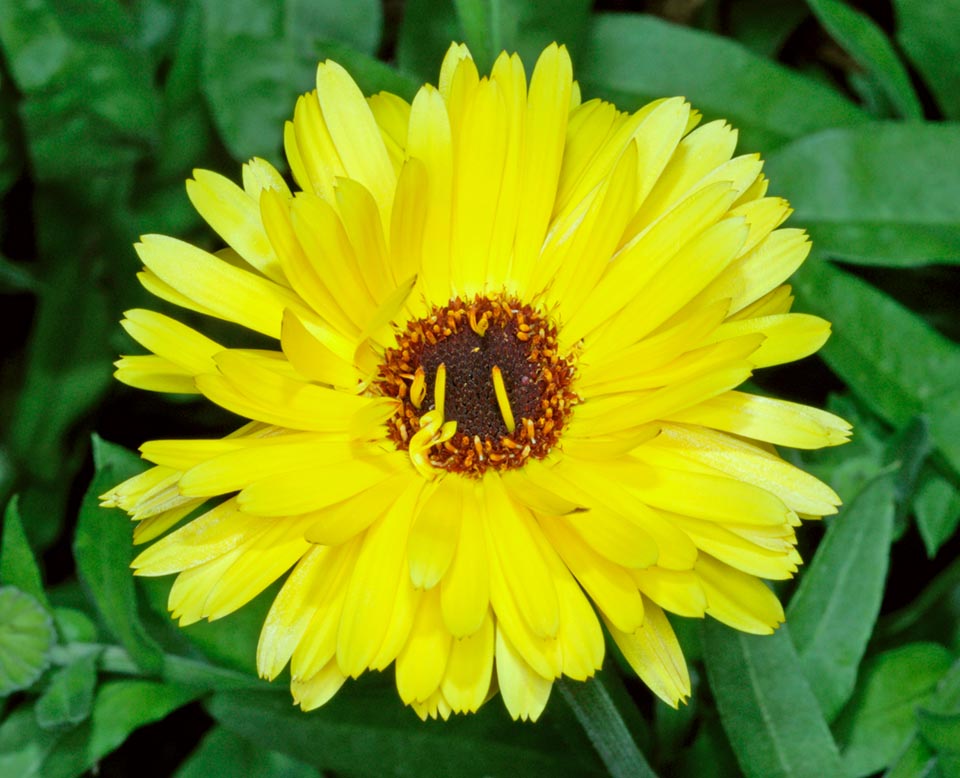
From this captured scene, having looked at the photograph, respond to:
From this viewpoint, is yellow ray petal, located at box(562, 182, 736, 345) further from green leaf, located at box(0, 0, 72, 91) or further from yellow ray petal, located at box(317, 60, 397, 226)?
green leaf, located at box(0, 0, 72, 91)

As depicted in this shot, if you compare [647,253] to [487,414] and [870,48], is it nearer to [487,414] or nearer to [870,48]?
[487,414]

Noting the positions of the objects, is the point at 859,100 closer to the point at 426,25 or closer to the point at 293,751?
the point at 426,25

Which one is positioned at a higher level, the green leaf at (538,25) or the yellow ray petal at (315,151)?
the green leaf at (538,25)

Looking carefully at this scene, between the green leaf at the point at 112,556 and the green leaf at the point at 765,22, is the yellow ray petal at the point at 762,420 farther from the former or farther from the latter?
the green leaf at the point at 765,22

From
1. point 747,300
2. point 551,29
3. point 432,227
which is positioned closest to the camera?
point 747,300

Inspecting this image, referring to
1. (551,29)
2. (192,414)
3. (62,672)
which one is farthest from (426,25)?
(62,672)

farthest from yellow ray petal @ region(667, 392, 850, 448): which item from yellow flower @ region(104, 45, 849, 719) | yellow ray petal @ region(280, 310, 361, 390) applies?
yellow ray petal @ region(280, 310, 361, 390)

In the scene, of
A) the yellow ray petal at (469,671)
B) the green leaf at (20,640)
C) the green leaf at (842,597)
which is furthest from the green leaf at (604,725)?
the green leaf at (20,640)

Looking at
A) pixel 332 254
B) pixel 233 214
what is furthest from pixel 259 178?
pixel 332 254
